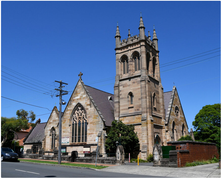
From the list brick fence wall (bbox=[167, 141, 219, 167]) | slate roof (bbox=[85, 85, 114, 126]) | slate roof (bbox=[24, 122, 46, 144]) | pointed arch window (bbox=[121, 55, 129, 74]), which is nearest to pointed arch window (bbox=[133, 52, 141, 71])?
pointed arch window (bbox=[121, 55, 129, 74])

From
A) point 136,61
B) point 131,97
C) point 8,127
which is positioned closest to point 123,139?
point 131,97

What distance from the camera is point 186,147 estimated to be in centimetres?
2061

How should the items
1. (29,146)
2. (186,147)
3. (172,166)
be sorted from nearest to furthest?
(172,166) → (186,147) → (29,146)

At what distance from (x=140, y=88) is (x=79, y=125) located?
10.7 m

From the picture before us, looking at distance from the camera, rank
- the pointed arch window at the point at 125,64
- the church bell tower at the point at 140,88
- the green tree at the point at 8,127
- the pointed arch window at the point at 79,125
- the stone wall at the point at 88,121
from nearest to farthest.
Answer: the church bell tower at the point at 140,88 → the stone wall at the point at 88,121 → the pointed arch window at the point at 79,125 → the pointed arch window at the point at 125,64 → the green tree at the point at 8,127

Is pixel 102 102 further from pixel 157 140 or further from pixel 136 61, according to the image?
pixel 157 140

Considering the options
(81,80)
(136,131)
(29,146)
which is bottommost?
(29,146)

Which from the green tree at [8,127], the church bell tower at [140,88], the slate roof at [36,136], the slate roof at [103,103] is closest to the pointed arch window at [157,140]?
the church bell tower at [140,88]

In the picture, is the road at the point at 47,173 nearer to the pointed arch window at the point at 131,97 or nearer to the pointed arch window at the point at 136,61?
the pointed arch window at the point at 131,97

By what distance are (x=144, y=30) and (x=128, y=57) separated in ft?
15.1

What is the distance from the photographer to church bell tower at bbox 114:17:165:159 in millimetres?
29641

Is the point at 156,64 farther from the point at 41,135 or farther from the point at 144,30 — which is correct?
the point at 41,135

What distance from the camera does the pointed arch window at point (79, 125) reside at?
32.6 meters

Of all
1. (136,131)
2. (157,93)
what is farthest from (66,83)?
(157,93)
